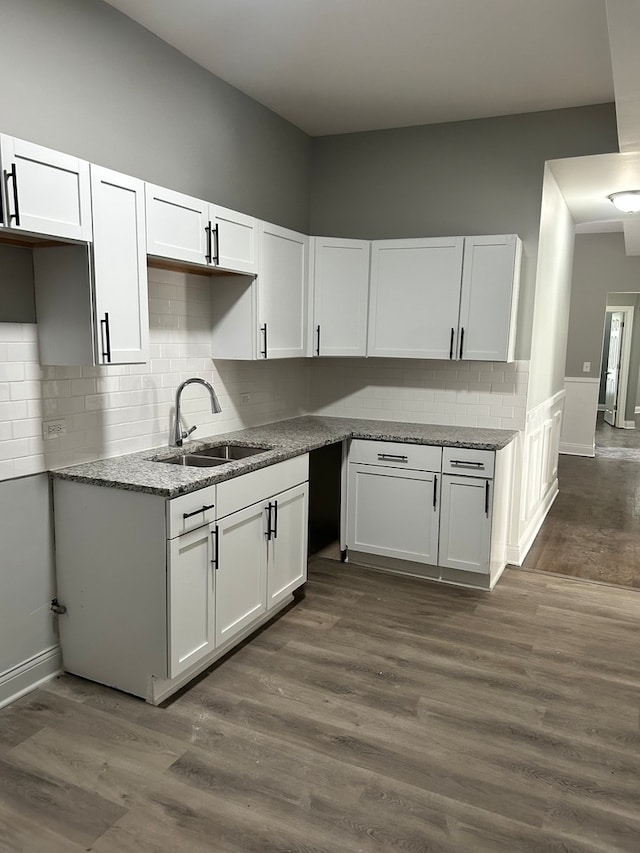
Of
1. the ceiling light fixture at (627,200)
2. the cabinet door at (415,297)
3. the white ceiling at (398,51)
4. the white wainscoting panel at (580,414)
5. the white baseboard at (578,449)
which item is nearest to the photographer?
the white ceiling at (398,51)

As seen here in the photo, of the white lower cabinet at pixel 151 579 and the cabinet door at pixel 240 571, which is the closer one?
the white lower cabinet at pixel 151 579

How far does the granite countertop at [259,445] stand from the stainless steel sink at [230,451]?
0.11 ft

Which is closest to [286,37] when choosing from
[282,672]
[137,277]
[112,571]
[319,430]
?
[137,277]

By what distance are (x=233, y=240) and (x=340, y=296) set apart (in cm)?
110

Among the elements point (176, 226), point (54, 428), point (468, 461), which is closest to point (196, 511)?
point (54, 428)

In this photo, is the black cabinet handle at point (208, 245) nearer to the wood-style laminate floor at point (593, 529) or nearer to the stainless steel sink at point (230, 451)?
the stainless steel sink at point (230, 451)

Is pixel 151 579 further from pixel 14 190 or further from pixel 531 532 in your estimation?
pixel 531 532

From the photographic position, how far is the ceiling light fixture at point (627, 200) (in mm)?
4500

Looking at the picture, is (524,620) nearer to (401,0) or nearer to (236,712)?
(236,712)

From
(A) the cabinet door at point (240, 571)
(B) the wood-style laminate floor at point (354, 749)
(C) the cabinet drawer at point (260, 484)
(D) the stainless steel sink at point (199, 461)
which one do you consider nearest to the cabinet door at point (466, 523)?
(B) the wood-style laminate floor at point (354, 749)

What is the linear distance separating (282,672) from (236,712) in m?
0.35

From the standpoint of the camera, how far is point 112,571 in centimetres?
254

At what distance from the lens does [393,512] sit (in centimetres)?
393

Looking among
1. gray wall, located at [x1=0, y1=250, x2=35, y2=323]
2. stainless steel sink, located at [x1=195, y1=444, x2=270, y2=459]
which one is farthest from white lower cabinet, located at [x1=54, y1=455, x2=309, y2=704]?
gray wall, located at [x1=0, y1=250, x2=35, y2=323]
